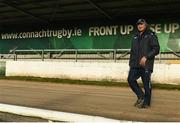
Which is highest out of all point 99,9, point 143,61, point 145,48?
point 99,9

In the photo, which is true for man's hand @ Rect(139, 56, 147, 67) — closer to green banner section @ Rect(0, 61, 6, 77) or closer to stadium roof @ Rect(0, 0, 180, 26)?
stadium roof @ Rect(0, 0, 180, 26)

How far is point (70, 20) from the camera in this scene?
2777 cm

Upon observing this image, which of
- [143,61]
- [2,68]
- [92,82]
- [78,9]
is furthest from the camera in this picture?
[78,9]

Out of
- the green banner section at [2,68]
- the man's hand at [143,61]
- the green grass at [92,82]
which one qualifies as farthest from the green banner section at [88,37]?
the man's hand at [143,61]

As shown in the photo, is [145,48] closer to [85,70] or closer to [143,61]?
[143,61]

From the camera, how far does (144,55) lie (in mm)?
8516

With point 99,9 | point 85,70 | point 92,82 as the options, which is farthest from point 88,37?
point 92,82

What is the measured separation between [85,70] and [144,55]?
1193 centimetres

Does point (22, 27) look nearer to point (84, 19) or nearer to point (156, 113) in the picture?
point (84, 19)

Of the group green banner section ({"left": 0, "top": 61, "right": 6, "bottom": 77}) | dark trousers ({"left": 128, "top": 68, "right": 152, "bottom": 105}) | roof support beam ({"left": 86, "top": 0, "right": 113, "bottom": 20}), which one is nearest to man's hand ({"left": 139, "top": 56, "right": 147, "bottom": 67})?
dark trousers ({"left": 128, "top": 68, "right": 152, "bottom": 105})

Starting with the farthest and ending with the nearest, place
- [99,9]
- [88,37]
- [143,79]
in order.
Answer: [88,37], [99,9], [143,79]

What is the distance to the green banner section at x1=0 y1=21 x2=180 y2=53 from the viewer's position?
75.9 ft

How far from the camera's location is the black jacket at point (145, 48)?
27.8 ft

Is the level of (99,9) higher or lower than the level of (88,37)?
higher
